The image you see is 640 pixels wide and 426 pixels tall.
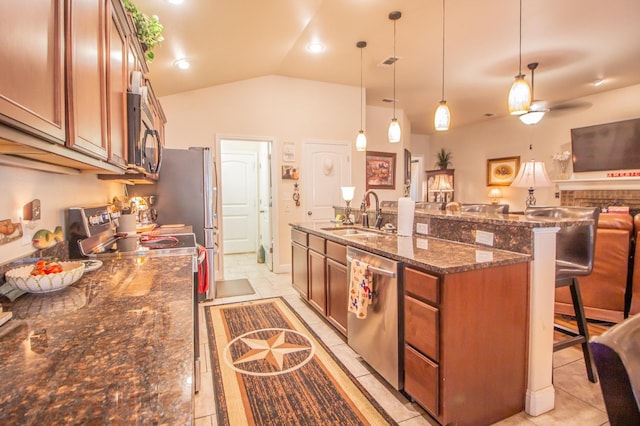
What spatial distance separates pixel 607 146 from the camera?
5512mm

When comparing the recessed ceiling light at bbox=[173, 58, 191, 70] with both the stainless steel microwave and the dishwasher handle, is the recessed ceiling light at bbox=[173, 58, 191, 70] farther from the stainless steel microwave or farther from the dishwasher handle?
the dishwasher handle

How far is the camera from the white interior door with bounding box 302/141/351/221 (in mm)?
5137

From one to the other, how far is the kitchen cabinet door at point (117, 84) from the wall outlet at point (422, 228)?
2147 mm

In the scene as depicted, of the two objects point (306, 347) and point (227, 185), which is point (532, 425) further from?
point (227, 185)

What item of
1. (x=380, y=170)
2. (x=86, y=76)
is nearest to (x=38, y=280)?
(x=86, y=76)

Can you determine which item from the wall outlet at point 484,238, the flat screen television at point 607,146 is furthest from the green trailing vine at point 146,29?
the flat screen television at point 607,146

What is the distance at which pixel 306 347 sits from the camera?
262 cm

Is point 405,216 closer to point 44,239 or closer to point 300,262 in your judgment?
point 300,262

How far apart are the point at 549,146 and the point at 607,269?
14.8ft

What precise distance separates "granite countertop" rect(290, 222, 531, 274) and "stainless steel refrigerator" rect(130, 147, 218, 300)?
169 cm

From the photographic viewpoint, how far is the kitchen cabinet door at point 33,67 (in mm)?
632

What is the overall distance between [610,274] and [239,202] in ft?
18.6

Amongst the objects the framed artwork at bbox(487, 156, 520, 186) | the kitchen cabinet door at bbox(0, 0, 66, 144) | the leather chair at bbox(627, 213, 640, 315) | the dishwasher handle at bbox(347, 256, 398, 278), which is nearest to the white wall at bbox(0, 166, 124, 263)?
the kitchen cabinet door at bbox(0, 0, 66, 144)

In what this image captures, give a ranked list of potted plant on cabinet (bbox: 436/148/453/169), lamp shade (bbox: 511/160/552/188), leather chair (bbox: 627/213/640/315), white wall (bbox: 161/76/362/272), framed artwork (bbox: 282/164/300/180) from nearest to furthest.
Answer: leather chair (bbox: 627/213/640/315) → lamp shade (bbox: 511/160/552/188) → white wall (bbox: 161/76/362/272) → framed artwork (bbox: 282/164/300/180) → potted plant on cabinet (bbox: 436/148/453/169)
